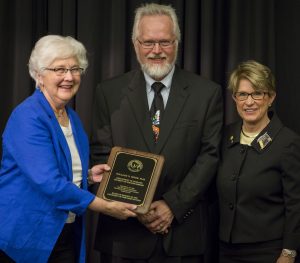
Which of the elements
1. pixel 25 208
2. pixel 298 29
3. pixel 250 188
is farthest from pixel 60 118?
pixel 298 29

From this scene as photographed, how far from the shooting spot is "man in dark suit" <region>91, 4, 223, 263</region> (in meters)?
2.86

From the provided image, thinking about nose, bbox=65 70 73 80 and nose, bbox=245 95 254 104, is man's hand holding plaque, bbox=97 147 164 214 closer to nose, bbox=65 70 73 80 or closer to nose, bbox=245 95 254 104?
nose, bbox=65 70 73 80

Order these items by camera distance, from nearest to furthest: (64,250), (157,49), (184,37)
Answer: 1. (64,250)
2. (157,49)
3. (184,37)

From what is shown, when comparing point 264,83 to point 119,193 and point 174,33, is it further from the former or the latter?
point 119,193

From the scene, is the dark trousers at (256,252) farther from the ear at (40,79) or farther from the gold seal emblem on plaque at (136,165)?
the ear at (40,79)

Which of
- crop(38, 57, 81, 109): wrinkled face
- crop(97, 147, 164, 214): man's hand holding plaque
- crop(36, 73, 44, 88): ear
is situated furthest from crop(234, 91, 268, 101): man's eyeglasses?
crop(36, 73, 44, 88): ear

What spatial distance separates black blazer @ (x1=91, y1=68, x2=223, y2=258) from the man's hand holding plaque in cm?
16

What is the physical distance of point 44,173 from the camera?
96.3 inches

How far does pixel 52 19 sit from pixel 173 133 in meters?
1.29

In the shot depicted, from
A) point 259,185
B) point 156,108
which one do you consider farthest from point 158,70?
point 259,185

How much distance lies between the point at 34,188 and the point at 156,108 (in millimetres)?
793

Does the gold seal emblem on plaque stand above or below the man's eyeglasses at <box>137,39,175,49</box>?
below

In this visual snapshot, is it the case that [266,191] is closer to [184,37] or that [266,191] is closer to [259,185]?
[259,185]

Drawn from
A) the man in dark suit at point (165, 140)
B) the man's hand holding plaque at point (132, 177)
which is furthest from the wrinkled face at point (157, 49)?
the man's hand holding plaque at point (132, 177)
